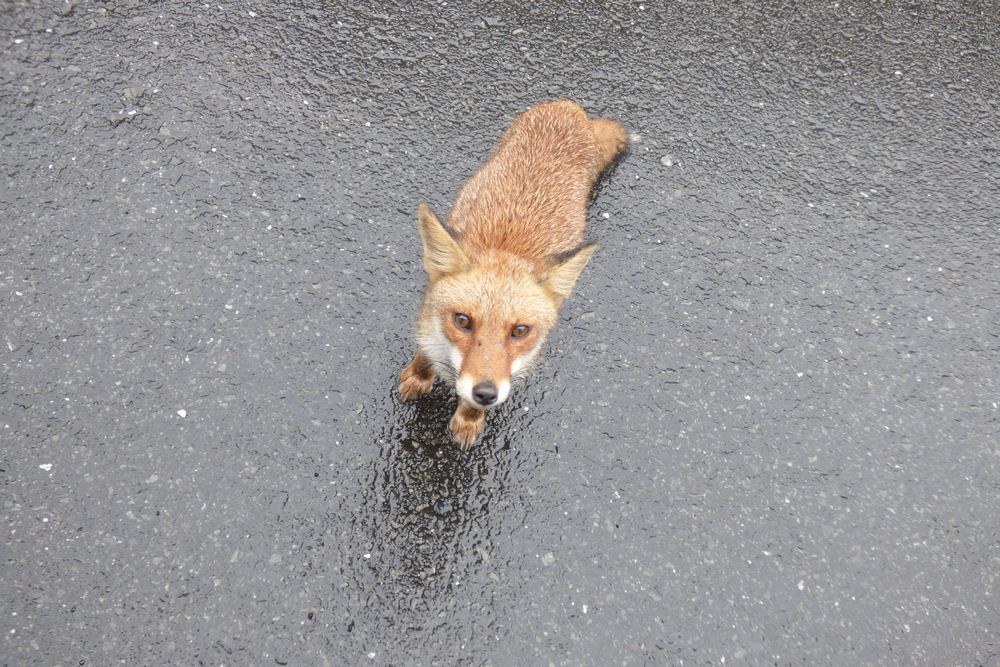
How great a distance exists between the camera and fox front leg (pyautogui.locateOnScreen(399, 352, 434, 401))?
3.58 metres

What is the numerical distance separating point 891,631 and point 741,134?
3.51m

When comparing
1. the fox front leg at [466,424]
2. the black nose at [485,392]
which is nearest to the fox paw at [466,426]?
the fox front leg at [466,424]

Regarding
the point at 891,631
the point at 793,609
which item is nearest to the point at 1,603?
the point at 793,609

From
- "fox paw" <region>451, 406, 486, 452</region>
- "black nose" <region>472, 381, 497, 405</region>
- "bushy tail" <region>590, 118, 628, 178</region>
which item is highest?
"bushy tail" <region>590, 118, 628, 178</region>

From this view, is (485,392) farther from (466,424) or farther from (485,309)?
(466,424)

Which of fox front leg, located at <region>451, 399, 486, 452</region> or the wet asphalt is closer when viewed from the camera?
the wet asphalt

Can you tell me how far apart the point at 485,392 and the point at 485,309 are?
426 mm

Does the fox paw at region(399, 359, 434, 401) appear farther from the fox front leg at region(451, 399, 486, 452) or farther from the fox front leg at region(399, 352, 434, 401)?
the fox front leg at region(451, 399, 486, 452)

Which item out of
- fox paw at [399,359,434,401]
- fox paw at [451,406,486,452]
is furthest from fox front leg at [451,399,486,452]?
fox paw at [399,359,434,401]

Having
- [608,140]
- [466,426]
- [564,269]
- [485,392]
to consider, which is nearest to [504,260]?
[564,269]

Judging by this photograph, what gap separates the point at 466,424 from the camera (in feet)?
11.5

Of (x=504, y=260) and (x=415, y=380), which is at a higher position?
(x=504, y=260)

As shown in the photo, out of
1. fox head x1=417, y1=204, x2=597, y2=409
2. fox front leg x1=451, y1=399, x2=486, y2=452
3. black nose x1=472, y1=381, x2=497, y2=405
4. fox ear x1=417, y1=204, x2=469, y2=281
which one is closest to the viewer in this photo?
black nose x1=472, y1=381, x2=497, y2=405

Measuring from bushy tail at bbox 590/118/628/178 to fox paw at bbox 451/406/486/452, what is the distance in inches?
77.7
